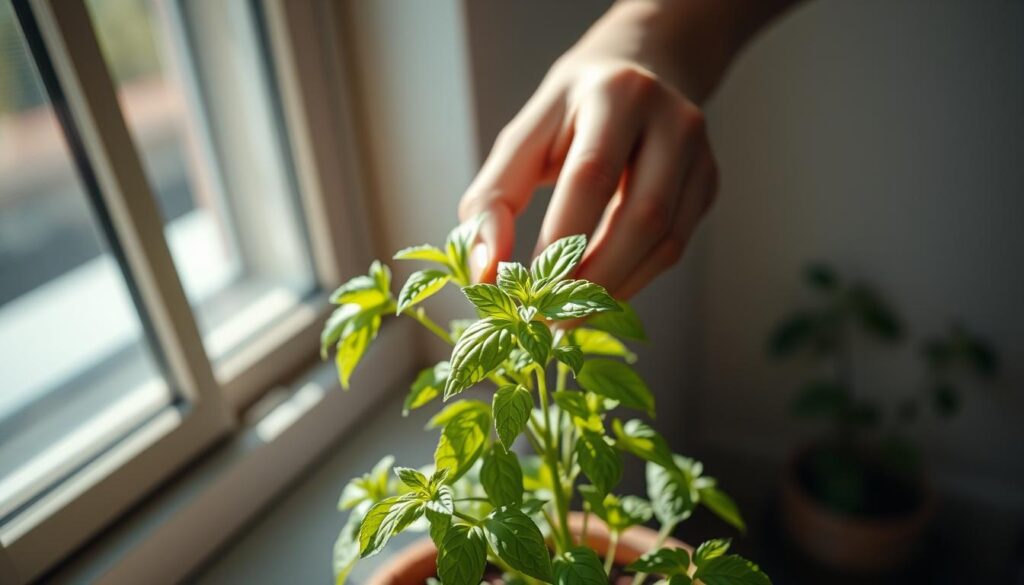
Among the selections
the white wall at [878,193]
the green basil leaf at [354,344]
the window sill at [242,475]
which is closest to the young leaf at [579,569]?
the green basil leaf at [354,344]

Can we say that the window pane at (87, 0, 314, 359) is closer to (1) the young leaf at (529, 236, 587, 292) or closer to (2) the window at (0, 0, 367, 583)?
(2) the window at (0, 0, 367, 583)

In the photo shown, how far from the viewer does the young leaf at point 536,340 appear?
0.44m

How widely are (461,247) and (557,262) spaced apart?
11cm

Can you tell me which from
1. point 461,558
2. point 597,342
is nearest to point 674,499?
point 597,342

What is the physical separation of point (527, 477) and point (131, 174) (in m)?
0.49

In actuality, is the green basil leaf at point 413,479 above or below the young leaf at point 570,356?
below

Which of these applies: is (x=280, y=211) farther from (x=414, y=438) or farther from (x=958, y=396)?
(x=958, y=396)

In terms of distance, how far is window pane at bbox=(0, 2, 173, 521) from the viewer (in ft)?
2.48

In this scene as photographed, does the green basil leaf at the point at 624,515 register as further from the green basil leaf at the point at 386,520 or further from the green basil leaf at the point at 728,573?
the green basil leaf at the point at 386,520

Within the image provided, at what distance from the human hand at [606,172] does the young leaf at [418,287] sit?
0.05 meters

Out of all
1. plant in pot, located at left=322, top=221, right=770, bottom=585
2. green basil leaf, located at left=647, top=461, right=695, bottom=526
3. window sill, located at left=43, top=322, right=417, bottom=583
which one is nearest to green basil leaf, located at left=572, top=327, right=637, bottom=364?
plant in pot, located at left=322, top=221, right=770, bottom=585

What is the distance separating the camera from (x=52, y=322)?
3.00 ft

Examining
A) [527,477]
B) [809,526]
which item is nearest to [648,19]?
[527,477]

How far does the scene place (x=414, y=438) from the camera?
1.02m
